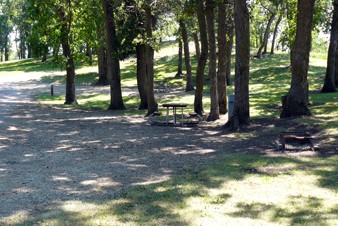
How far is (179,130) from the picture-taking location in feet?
51.5

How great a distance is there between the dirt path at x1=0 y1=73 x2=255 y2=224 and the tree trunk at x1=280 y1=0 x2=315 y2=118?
275cm

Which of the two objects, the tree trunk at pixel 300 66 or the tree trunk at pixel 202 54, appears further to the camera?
the tree trunk at pixel 202 54

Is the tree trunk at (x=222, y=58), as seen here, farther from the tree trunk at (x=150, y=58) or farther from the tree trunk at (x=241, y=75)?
the tree trunk at (x=150, y=58)

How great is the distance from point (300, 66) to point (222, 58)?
3.27 metres

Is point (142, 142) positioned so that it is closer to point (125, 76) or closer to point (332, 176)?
point (332, 176)

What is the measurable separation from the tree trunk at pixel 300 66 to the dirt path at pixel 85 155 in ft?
9.01

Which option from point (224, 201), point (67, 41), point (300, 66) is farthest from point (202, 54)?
point (224, 201)

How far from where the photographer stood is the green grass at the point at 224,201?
19.7 feet

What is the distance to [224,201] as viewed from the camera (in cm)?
684

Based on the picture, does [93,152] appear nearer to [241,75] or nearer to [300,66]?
[241,75]

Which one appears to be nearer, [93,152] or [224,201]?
[224,201]

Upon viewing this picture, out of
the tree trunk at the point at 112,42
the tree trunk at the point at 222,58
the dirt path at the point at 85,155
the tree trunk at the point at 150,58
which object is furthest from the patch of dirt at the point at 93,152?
the tree trunk at the point at 112,42

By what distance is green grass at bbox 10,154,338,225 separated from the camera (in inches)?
236

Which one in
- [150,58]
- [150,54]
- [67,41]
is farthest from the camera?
[67,41]
